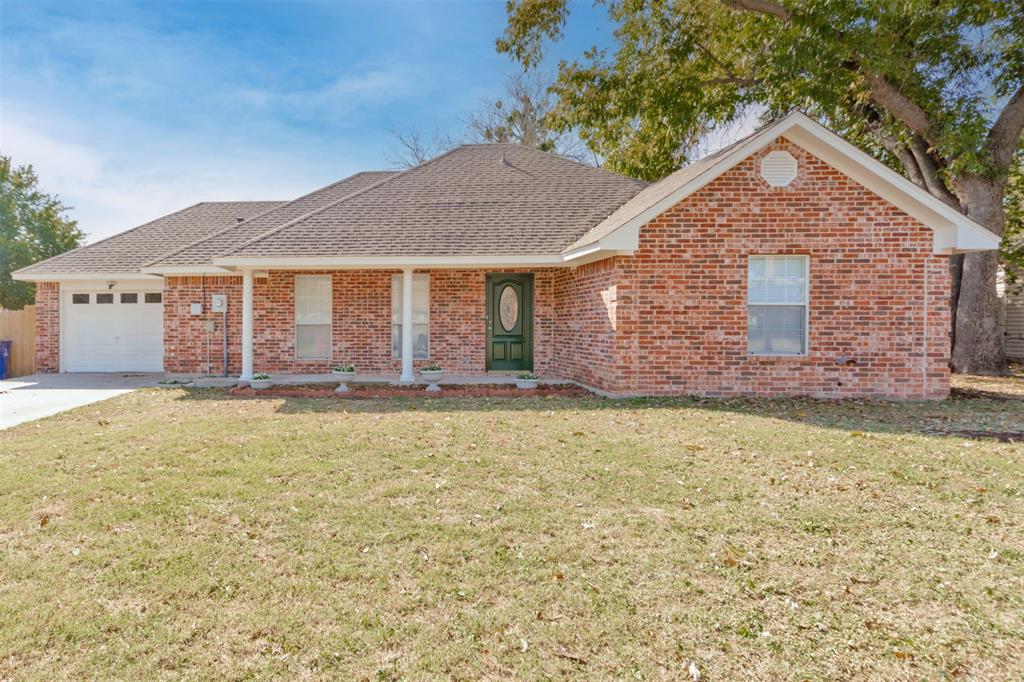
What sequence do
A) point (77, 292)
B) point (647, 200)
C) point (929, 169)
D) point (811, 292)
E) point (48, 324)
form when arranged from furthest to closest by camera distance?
point (929, 169) → point (77, 292) → point (48, 324) → point (647, 200) → point (811, 292)

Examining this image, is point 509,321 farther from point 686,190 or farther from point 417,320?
point 686,190

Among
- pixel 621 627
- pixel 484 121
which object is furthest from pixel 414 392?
pixel 484 121

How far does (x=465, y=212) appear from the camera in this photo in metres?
12.8

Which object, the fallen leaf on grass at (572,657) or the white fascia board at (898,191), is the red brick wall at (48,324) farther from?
the white fascia board at (898,191)

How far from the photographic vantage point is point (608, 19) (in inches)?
600

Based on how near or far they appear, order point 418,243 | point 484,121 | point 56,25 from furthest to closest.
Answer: point 484,121 → point 418,243 → point 56,25

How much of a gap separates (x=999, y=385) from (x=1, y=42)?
21284 millimetres

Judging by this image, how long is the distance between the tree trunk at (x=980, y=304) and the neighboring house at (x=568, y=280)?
243 inches

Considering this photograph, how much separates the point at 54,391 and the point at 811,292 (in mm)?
14450

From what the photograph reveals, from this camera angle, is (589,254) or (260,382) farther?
(260,382)

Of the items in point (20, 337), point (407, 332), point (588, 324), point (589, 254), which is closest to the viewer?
point (589, 254)

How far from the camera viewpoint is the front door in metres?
12.9

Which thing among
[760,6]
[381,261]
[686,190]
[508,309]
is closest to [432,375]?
[381,261]

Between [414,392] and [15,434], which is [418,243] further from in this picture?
[15,434]
